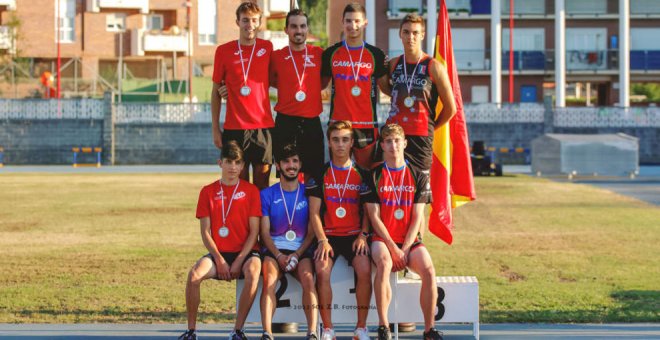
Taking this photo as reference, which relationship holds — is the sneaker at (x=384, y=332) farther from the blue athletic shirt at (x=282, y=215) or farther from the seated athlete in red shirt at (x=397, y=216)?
the blue athletic shirt at (x=282, y=215)

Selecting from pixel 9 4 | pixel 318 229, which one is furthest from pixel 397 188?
pixel 9 4

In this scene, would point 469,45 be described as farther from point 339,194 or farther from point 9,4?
point 339,194

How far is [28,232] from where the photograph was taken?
1902 centimetres

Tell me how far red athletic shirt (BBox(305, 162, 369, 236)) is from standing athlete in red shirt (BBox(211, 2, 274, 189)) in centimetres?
62

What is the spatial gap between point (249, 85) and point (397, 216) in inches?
64.8

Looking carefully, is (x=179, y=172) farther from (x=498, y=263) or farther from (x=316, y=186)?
(x=316, y=186)

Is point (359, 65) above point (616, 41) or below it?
below

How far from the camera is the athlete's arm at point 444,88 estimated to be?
9.48m

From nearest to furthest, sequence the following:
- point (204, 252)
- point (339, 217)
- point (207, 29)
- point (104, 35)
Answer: point (339, 217)
point (204, 252)
point (207, 29)
point (104, 35)

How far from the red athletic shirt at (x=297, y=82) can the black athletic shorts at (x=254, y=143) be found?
0.31m

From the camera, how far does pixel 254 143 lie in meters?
9.44

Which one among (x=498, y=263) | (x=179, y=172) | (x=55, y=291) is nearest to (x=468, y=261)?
(x=498, y=263)

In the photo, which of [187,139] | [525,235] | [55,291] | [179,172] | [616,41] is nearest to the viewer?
[55,291]

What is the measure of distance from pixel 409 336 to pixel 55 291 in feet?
14.7
